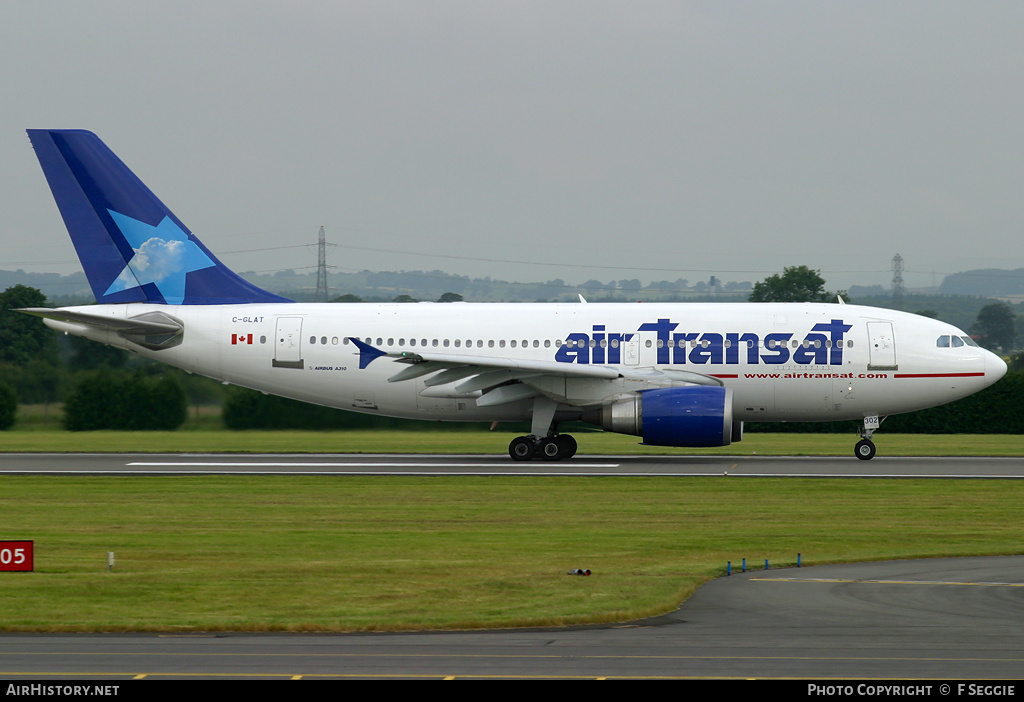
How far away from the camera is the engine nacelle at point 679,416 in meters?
27.4

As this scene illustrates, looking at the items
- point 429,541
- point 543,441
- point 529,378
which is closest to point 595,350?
point 529,378

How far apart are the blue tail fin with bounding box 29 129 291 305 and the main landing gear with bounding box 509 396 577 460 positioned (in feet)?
29.5

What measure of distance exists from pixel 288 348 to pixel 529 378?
22.2 ft

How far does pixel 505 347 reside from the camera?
30281 millimetres

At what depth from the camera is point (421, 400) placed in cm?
3058

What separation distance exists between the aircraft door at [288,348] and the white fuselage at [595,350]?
3cm

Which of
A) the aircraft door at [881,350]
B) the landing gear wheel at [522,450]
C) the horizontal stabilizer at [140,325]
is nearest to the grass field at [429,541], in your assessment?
the landing gear wheel at [522,450]

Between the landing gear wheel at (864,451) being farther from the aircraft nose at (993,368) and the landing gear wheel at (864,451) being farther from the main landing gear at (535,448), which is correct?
the main landing gear at (535,448)

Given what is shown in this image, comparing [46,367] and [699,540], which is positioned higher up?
[46,367]

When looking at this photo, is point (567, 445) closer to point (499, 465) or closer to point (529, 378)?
point (499, 465)

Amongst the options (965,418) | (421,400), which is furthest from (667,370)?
(965,418)

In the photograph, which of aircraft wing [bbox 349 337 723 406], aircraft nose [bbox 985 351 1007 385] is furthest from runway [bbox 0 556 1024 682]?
aircraft nose [bbox 985 351 1007 385]
